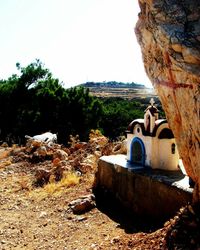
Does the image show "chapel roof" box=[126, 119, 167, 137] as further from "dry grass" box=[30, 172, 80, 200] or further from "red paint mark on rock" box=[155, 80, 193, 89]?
"red paint mark on rock" box=[155, 80, 193, 89]

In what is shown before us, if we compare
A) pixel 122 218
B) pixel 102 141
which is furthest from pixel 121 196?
pixel 102 141

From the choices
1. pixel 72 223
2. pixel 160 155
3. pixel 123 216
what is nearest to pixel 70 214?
pixel 72 223

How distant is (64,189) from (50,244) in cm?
322

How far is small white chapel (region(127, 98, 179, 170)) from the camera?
9.37 meters

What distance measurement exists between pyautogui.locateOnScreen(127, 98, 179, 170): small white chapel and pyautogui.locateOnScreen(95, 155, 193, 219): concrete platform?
13.5 inches

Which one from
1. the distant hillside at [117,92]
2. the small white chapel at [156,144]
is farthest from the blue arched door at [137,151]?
the distant hillside at [117,92]

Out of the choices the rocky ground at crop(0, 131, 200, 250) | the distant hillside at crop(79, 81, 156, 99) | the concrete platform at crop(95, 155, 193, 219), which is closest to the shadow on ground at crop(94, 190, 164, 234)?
the rocky ground at crop(0, 131, 200, 250)

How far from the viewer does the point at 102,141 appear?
1480 cm

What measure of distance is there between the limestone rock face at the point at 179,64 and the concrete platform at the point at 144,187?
4.72 feet

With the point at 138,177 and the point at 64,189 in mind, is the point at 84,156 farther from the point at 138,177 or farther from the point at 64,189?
the point at 138,177

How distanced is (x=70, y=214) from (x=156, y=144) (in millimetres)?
2661

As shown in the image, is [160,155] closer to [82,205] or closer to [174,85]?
[82,205]

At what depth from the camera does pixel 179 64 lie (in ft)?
18.7

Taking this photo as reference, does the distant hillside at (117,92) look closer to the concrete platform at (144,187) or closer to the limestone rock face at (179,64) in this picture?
the concrete platform at (144,187)
